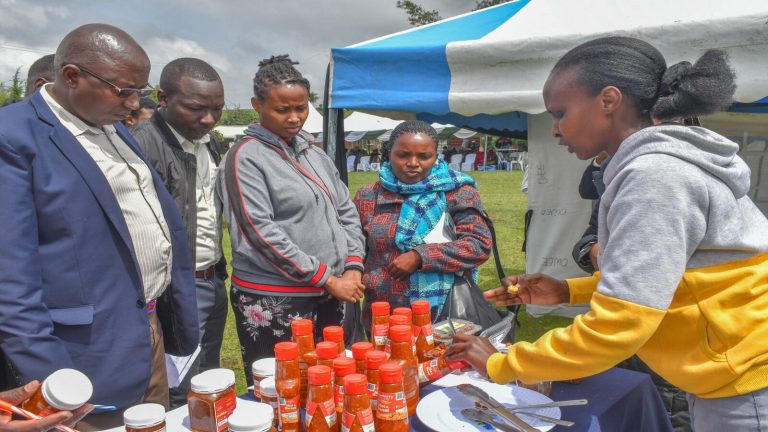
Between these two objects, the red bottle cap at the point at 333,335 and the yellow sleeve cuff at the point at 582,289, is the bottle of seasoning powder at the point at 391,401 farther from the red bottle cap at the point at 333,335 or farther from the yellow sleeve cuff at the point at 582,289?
the yellow sleeve cuff at the point at 582,289

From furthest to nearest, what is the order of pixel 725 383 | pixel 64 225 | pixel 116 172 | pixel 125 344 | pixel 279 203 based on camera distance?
1. pixel 279 203
2. pixel 116 172
3. pixel 125 344
4. pixel 64 225
5. pixel 725 383

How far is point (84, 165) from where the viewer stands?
5.14ft

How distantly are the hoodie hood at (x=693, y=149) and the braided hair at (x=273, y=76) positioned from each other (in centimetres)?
160

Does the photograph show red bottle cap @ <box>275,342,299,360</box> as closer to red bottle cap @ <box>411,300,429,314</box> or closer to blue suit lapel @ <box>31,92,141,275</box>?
red bottle cap @ <box>411,300,429,314</box>

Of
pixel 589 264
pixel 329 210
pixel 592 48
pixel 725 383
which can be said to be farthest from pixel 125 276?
pixel 589 264

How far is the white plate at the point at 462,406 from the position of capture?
4.42 feet

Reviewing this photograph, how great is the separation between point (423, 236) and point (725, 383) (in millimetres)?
1364

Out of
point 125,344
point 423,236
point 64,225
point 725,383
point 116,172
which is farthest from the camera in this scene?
point 423,236

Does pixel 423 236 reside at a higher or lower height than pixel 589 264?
higher

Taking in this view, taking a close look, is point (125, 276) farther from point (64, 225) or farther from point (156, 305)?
point (156, 305)

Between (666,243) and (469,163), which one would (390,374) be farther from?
(469,163)

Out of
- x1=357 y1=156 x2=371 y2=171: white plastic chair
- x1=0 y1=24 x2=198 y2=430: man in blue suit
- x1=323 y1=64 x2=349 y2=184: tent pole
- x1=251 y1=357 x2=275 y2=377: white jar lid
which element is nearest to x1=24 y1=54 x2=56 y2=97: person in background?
x1=0 y1=24 x2=198 y2=430: man in blue suit

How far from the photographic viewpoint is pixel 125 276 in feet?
5.40

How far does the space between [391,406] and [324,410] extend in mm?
153
